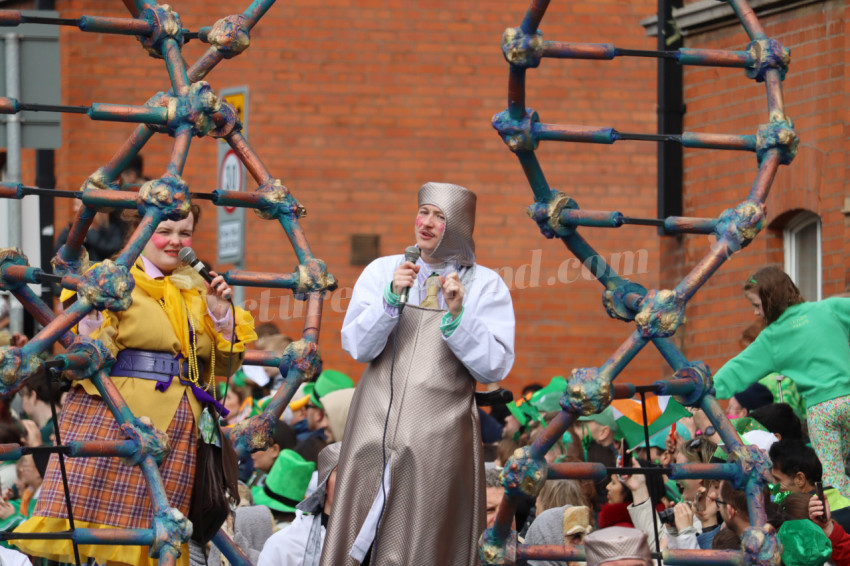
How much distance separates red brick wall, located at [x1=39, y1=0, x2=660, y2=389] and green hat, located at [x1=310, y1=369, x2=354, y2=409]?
4172 millimetres

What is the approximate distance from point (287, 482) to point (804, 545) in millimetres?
3011

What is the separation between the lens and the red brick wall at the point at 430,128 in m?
15.8

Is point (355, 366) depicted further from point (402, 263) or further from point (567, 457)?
point (402, 263)

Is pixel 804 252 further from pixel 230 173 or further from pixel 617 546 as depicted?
pixel 617 546

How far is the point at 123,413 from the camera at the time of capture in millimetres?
5832

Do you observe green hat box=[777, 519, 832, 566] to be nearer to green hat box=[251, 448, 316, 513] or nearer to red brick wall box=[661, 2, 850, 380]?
green hat box=[251, 448, 316, 513]

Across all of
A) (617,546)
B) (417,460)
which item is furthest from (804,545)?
(417,460)

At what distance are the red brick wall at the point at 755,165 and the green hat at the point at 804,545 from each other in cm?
417

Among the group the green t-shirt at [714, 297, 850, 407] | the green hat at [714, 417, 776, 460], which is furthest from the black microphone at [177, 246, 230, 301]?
the green t-shirt at [714, 297, 850, 407]

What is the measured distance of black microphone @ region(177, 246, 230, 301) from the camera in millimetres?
6277

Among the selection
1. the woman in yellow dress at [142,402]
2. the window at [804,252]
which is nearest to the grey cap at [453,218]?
the woman in yellow dress at [142,402]

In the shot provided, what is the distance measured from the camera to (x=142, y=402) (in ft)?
20.2

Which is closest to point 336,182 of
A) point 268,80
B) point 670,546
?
point 268,80

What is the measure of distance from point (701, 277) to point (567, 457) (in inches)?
117
